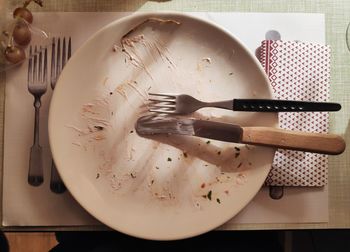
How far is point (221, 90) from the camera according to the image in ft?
2.11

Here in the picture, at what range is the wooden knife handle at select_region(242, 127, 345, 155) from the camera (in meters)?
0.60

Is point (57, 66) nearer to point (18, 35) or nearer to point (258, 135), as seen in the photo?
point (18, 35)

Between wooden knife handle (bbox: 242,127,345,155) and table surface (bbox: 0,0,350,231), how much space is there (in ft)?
0.20

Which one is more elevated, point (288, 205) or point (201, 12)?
point (201, 12)

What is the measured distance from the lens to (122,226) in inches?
23.9

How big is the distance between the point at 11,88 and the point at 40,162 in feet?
0.40

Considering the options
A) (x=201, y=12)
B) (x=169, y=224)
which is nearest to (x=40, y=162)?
(x=169, y=224)

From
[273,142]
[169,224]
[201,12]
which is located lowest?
[169,224]

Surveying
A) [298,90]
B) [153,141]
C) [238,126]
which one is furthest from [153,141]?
[298,90]

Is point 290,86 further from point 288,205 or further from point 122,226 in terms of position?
point 122,226

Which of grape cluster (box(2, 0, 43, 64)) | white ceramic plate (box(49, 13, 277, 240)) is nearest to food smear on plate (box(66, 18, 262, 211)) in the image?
white ceramic plate (box(49, 13, 277, 240))

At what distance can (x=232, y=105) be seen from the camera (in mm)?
619

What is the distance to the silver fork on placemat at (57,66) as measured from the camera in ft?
2.11

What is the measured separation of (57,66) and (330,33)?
1.41 feet
